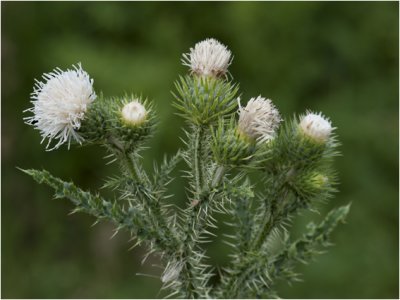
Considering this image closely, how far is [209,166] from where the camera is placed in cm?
274

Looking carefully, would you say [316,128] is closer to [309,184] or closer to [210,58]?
[309,184]

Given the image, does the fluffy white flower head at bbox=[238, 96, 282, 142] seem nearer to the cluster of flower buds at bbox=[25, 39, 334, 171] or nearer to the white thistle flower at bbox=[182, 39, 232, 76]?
the cluster of flower buds at bbox=[25, 39, 334, 171]

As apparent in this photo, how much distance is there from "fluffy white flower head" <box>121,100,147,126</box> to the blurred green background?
97.3 inches

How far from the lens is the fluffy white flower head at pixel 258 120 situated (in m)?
2.65

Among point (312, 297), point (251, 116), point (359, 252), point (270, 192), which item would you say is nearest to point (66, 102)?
point (251, 116)

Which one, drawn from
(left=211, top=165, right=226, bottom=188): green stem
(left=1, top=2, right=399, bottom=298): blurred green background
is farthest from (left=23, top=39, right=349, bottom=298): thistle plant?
(left=1, top=2, right=399, bottom=298): blurred green background

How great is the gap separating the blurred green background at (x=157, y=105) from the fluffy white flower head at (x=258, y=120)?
257cm

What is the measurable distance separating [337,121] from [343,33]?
106 centimetres

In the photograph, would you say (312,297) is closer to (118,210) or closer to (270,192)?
(270,192)

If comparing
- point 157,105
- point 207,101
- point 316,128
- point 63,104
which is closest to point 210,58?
point 207,101

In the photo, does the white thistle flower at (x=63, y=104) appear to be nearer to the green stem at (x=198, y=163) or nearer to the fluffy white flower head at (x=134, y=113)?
the fluffy white flower head at (x=134, y=113)

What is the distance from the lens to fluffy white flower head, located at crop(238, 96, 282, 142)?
2650 millimetres

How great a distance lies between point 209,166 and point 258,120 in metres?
0.32

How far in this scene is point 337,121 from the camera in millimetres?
5570
